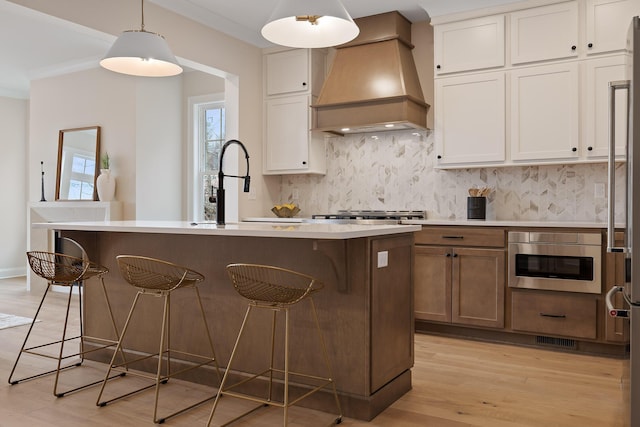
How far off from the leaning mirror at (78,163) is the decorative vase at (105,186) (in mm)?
297

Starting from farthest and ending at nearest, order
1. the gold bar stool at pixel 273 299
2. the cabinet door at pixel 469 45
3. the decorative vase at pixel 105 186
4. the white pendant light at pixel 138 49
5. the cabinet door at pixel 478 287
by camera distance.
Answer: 1. the decorative vase at pixel 105 186
2. the cabinet door at pixel 469 45
3. the cabinet door at pixel 478 287
4. the white pendant light at pixel 138 49
5. the gold bar stool at pixel 273 299

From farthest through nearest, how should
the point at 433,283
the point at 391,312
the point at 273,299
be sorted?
the point at 433,283 → the point at 391,312 → the point at 273,299

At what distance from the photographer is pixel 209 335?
3086 millimetres

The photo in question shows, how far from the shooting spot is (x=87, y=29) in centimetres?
395

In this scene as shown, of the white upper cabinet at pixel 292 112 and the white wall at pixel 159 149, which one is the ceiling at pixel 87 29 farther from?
the white wall at pixel 159 149

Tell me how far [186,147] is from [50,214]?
6.17ft

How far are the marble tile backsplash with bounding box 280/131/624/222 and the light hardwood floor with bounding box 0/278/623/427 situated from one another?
1.31 metres

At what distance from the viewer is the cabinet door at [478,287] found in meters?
4.14

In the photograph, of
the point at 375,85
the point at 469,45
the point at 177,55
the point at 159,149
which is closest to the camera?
the point at 469,45

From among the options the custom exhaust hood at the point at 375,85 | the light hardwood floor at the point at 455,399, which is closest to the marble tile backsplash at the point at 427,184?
the custom exhaust hood at the point at 375,85

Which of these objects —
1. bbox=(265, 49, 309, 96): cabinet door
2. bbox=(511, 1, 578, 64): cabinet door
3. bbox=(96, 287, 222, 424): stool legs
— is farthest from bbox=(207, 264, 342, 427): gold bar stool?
bbox=(265, 49, 309, 96): cabinet door

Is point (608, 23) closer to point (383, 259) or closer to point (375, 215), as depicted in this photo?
point (375, 215)

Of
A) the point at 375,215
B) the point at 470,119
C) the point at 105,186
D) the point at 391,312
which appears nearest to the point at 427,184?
the point at 375,215

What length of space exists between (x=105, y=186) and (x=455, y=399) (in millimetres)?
4715
